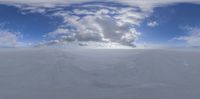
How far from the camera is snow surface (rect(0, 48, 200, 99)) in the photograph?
27.4 metres

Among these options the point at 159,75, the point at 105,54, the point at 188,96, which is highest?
the point at 105,54

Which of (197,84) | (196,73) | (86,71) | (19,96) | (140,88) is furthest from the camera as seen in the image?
(196,73)

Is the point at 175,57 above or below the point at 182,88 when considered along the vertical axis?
above

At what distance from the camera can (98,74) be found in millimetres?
33625

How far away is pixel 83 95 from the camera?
27062 mm

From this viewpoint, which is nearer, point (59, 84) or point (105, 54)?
point (59, 84)

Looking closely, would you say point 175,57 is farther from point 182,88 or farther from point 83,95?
point 83,95

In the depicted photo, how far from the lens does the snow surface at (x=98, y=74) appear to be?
2736 cm

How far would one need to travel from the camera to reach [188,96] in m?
26.6

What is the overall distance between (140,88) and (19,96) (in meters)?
8.32

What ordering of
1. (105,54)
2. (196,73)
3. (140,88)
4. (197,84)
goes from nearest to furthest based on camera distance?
(140,88), (197,84), (196,73), (105,54)

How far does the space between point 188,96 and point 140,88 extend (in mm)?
3685

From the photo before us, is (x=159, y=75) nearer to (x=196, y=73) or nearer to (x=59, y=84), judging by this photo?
(x=196, y=73)

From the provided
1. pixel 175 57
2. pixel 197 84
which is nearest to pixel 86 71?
pixel 197 84
